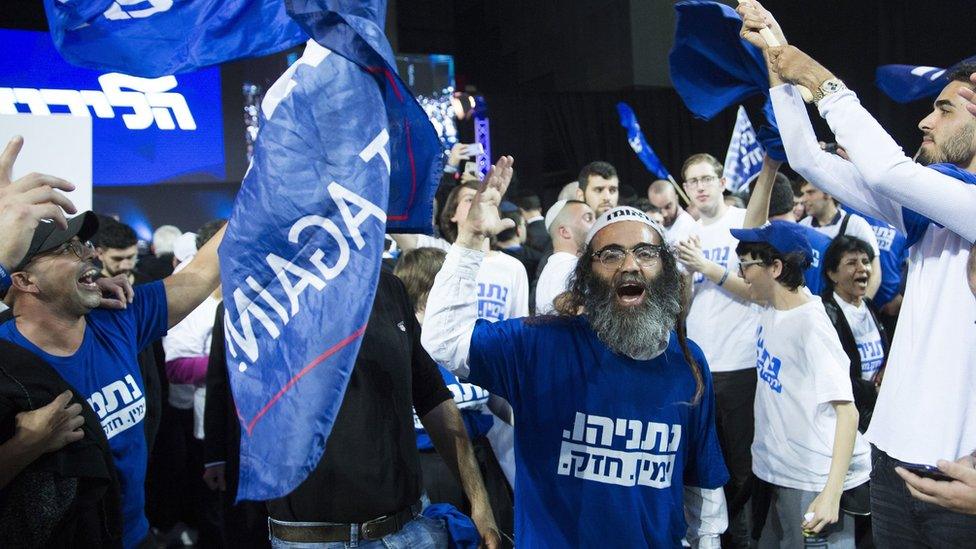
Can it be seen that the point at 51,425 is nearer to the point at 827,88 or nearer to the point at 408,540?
the point at 408,540

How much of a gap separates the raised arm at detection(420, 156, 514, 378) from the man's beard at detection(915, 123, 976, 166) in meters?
1.20

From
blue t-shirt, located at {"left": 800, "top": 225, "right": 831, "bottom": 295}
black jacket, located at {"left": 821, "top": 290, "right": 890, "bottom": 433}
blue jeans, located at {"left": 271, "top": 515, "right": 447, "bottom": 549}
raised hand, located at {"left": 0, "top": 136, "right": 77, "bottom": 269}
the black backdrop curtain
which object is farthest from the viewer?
the black backdrop curtain

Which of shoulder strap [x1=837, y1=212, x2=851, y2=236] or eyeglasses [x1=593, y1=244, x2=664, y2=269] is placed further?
shoulder strap [x1=837, y1=212, x2=851, y2=236]

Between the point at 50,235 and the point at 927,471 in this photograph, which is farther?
the point at 50,235

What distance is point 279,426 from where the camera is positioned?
5.74 feet

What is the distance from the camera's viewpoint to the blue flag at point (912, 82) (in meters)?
3.18

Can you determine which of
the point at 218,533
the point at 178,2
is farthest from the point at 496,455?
the point at 178,2

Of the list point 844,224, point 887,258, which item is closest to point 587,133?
point 887,258

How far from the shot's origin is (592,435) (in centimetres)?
250

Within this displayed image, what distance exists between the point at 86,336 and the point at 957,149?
260cm

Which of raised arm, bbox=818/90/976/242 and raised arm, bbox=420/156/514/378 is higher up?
raised arm, bbox=818/90/976/242

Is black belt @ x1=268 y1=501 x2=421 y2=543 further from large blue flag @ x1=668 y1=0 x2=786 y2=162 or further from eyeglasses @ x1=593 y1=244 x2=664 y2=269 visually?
large blue flag @ x1=668 y1=0 x2=786 y2=162

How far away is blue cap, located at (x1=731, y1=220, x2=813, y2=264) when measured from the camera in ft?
13.0

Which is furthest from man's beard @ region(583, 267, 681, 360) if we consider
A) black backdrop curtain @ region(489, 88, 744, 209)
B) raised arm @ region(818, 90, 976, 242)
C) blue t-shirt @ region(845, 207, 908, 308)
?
black backdrop curtain @ region(489, 88, 744, 209)
